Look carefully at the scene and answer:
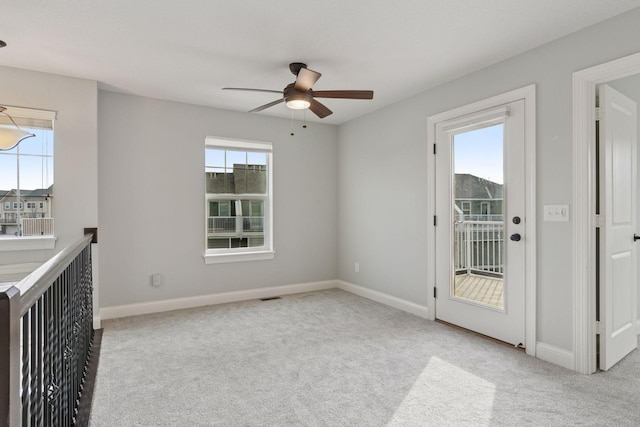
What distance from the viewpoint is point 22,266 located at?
10.5 ft

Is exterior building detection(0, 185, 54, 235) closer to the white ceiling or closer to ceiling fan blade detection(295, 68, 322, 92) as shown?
the white ceiling

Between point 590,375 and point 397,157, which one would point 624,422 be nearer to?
point 590,375

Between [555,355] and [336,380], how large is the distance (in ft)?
5.51

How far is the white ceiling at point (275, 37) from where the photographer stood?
226 centimetres

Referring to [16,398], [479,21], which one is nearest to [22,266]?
[16,398]

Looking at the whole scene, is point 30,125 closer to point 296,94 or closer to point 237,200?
point 237,200

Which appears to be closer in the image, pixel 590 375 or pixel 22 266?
pixel 590 375

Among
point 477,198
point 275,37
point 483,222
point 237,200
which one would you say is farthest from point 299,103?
point 237,200

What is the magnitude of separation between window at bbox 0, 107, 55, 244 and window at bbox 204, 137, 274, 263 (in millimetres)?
1595

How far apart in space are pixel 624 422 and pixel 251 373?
2.24 m

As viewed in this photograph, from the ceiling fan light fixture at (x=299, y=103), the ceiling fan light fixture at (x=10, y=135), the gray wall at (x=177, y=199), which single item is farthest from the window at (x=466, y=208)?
the ceiling fan light fixture at (x=10, y=135)

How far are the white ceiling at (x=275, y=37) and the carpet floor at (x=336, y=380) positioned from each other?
7.98ft

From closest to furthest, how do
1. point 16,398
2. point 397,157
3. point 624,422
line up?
1. point 16,398
2. point 624,422
3. point 397,157

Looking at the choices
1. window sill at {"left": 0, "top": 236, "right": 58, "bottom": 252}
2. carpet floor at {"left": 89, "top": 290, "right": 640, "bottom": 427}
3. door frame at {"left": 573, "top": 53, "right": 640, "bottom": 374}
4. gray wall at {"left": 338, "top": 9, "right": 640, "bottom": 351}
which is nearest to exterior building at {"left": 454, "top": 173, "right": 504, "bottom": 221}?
gray wall at {"left": 338, "top": 9, "right": 640, "bottom": 351}
